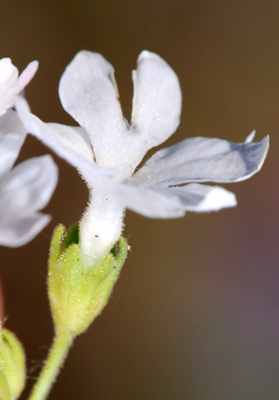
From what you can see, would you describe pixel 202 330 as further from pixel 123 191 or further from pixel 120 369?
pixel 123 191

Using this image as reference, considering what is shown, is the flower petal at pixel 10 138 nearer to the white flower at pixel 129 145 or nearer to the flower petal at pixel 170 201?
the white flower at pixel 129 145

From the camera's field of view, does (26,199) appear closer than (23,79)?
Yes

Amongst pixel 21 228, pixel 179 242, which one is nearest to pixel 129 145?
pixel 21 228

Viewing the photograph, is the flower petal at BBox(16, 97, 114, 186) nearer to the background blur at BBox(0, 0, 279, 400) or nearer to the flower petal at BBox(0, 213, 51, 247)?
the flower petal at BBox(0, 213, 51, 247)

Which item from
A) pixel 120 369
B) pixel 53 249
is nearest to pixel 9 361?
pixel 53 249

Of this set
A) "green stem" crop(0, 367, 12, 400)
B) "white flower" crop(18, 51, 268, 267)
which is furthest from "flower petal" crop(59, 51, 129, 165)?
"green stem" crop(0, 367, 12, 400)

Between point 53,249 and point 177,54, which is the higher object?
point 53,249

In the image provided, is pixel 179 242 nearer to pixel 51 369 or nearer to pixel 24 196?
pixel 51 369
